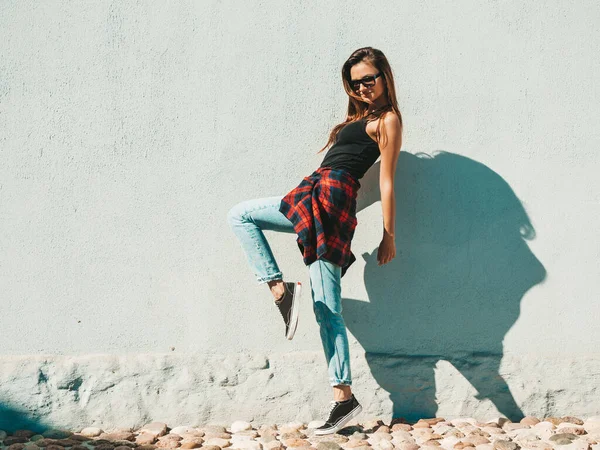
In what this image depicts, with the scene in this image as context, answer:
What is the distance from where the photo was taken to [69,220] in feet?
12.5

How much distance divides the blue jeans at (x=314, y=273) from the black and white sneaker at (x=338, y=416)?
10cm

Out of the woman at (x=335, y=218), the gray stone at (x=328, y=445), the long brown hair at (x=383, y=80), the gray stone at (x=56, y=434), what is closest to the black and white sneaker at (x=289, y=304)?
the woman at (x=335, y=218)

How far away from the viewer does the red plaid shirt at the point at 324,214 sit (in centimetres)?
354

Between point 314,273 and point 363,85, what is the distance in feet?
3.03

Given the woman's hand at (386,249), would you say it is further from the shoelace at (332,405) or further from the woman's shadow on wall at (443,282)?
the shoelace at (332,405)

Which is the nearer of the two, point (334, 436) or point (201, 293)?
point (334, 436)

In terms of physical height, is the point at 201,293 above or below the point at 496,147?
below

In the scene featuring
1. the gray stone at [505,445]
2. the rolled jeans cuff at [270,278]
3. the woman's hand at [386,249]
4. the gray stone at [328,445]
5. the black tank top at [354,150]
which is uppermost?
the black tank top at [354,150]

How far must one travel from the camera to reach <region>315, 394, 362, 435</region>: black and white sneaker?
3574 millimetres

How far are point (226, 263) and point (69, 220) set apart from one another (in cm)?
80

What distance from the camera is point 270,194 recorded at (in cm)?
387

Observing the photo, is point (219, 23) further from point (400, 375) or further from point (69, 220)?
point (400, 375)

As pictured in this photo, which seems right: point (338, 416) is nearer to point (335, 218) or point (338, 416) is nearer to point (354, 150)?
point (335, 218)

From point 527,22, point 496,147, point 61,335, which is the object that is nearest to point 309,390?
point 61,335
